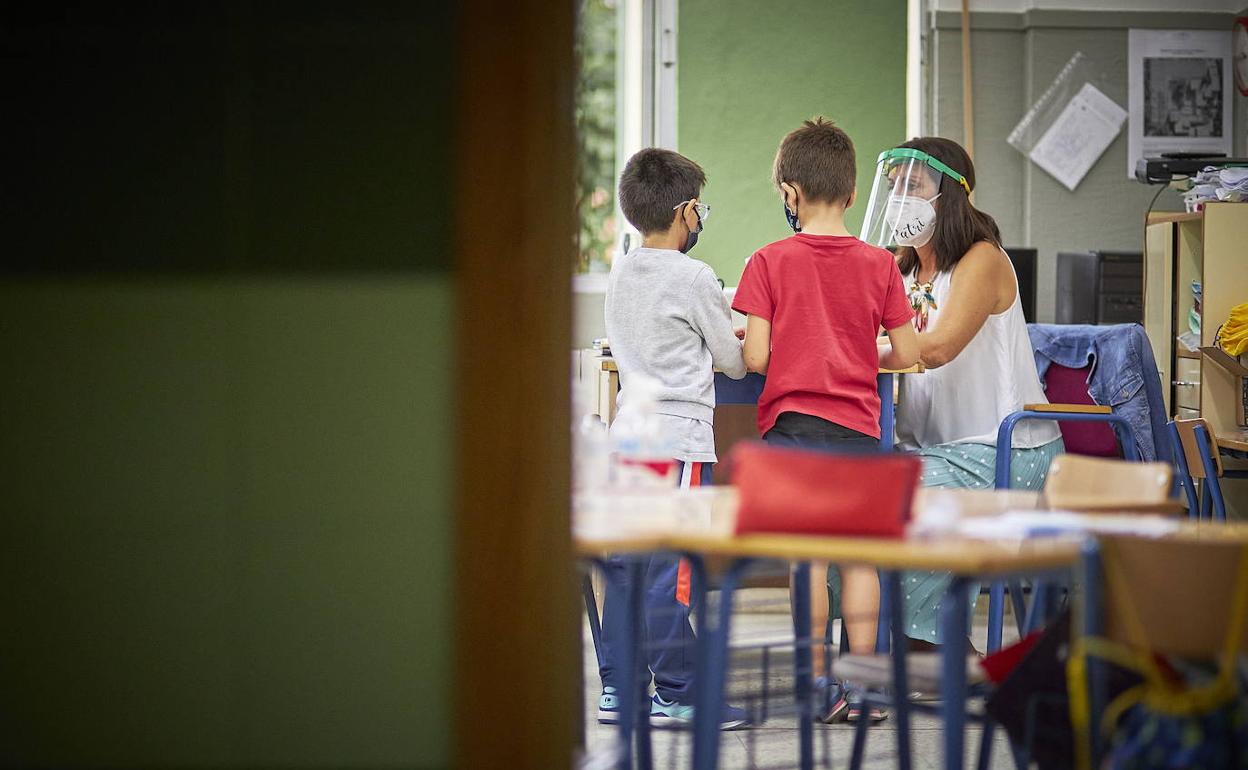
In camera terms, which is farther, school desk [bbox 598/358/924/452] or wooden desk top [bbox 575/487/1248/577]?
school desk [bbox 598/358/924/452]

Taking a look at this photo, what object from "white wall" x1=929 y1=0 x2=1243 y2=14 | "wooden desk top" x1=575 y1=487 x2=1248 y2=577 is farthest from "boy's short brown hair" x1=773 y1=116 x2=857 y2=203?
"white wall" x1=929 y1=0 x2=1243 y2=14

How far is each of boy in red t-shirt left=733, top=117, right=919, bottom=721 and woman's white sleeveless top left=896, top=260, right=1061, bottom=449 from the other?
1.28 ft

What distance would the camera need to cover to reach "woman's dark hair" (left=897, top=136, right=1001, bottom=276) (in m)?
3.43

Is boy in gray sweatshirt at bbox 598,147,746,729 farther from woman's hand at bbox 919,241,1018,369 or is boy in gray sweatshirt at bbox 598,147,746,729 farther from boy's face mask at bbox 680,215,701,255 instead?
woman's hand at bbox 919,241,1018,369

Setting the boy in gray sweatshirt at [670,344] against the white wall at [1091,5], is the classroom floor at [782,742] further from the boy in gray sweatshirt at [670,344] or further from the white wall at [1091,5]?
the white wall at [1091,5]

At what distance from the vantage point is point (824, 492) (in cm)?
170

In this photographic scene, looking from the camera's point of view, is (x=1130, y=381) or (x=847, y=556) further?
(x=1130, y=381)

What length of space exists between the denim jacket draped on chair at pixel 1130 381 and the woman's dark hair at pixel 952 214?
1.36ft

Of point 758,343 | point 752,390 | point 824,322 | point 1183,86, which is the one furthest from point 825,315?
point 1183,86

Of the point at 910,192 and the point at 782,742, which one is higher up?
the point at 910,192

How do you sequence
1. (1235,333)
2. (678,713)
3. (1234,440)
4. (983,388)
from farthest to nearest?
1. (1235,333)
2. (1234,440)
3. (983,388)
4. (678,713)

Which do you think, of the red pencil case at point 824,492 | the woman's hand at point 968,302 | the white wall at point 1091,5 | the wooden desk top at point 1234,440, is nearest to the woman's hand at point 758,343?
the woman's hand at point 968,302

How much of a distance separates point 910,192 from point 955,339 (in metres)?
0.40

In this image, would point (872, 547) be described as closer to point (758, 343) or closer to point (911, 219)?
point (758, 343)
